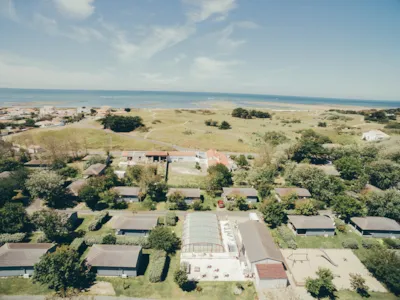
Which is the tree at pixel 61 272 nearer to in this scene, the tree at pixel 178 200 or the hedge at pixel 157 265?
the hedge at pixel 157 265

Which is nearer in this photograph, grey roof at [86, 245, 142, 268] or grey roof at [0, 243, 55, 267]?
grey roof at [0, 243, 55, 267]

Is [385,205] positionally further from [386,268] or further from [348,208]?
[386,268]

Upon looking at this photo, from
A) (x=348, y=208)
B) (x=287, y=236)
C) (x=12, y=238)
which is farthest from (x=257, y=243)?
(x=12, y=238)

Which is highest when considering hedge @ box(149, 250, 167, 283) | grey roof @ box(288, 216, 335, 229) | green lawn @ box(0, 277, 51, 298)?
grey roof @ box(288, 216, 335, 229)

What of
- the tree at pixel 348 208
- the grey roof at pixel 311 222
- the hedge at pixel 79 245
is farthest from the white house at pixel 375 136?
the hedge at pixel 79 245

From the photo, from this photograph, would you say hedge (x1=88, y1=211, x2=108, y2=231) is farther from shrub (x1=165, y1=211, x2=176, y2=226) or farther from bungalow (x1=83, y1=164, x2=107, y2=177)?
bungalow (x1=83, y1=164, x2=107, y2=177)

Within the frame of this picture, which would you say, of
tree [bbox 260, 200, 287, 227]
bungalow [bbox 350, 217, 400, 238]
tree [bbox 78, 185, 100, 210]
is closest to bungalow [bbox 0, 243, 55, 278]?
tree [bbox 78, 185, 100, 210]
